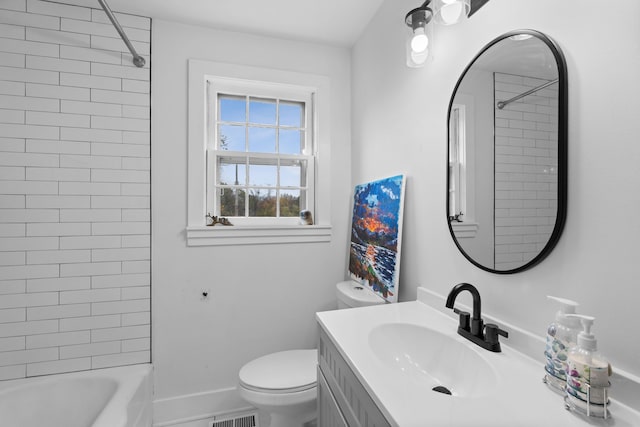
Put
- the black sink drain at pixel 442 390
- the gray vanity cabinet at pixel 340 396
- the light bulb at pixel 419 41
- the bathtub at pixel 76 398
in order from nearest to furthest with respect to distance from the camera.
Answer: the gray vanity cabinet at pixel 340 396
the black sink drain at pixel 442 390
the light bulb at pixel 419 41
the bathtub at pixel 76 398

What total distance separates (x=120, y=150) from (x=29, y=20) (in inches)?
32.7

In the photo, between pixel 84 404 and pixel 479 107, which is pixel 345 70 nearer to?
pixel 479 107

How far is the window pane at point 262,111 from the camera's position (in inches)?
82.5

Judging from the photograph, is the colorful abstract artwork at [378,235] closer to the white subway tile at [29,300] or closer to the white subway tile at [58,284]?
the white subway tile at [58,284]

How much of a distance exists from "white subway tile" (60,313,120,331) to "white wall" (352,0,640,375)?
72.0 inches

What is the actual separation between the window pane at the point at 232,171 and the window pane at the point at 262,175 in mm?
49

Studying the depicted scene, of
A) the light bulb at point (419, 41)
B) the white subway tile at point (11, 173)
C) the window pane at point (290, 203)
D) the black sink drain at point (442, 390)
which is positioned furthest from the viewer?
the window pane at point (290, 203)

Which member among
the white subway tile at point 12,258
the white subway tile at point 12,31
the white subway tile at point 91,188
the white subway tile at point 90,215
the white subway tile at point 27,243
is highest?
the white subway tile at point 12,31

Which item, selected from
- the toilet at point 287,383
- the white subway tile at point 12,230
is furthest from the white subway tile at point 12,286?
the toilet at point 287,383

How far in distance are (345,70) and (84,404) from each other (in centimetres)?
265

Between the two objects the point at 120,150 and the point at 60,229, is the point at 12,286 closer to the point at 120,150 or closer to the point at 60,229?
the point at 60,229

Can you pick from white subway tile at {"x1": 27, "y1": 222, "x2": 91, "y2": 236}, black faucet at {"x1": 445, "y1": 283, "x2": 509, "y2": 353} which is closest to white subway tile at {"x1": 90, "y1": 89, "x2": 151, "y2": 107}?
white subway tile at {"x1": 27, "y1": 222, "x2": 91, "y2": 236}

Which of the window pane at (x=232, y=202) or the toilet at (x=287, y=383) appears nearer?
the toilet at (x=287, y=383)

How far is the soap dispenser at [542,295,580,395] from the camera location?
2.14 ft
